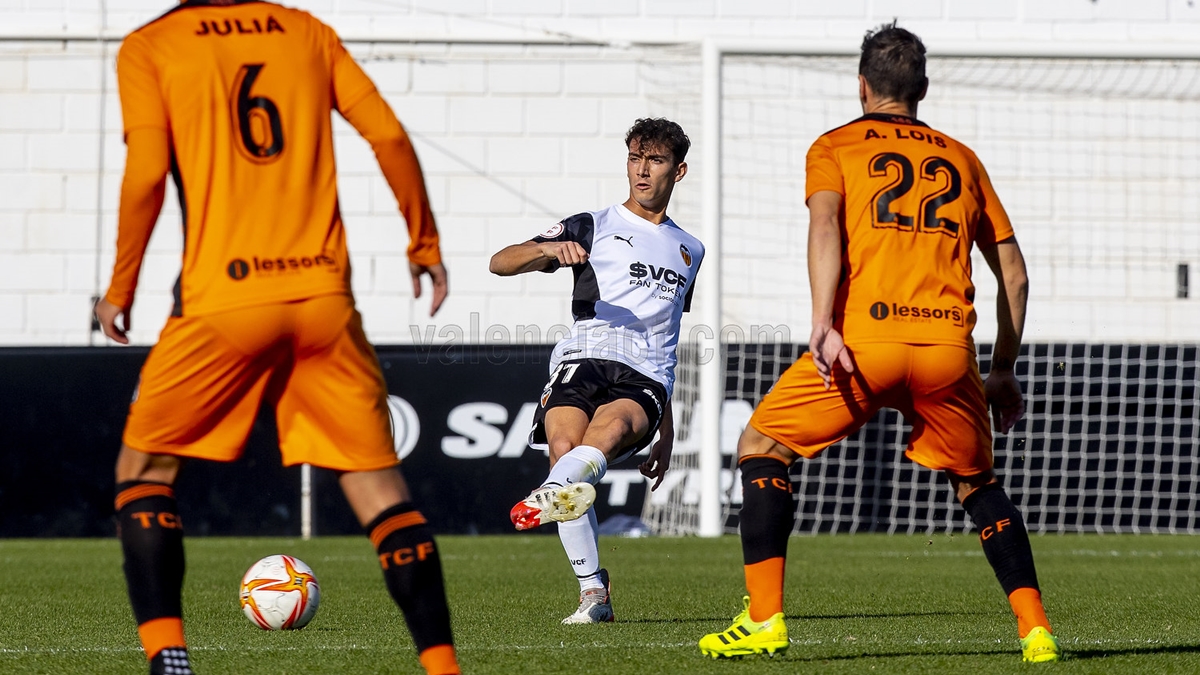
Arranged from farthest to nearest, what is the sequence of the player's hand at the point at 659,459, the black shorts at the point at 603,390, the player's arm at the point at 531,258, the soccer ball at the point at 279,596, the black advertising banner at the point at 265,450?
the black advertising banner at the point at 265,450 < the player's hand at the point at 659,459 < the black shorts at the point at 603,390 < the soccer ball at the point at 279,596 < the player's arm at the point at 531,258

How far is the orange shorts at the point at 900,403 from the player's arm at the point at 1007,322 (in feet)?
0.48

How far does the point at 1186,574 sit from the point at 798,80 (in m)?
5.74

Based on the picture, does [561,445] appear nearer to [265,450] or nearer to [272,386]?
[272,386]

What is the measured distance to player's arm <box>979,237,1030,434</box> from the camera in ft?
14.3

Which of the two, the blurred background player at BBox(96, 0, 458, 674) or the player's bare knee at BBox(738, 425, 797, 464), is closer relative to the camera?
the blurred background player at BBox(96, 0, 458, 674)

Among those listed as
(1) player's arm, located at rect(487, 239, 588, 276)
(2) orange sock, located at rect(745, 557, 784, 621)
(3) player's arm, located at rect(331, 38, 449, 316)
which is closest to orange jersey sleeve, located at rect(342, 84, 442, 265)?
(3) player's arm, located at rect(331, 38, 449, 316)

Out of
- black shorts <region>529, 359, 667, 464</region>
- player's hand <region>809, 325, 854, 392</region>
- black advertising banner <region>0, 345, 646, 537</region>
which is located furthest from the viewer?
black advertising banner <region>0, 345, 646, 537</region>

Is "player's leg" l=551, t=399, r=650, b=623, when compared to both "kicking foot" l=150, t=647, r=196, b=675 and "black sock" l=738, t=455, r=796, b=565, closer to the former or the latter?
"black sock" l=738, t=455, r=796, b=565

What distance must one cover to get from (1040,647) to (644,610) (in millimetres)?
2105

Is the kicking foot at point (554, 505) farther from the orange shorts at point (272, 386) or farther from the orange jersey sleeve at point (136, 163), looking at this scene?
the orange jersey sleeve at point (136, 163)

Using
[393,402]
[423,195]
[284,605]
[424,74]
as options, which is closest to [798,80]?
[424,74]

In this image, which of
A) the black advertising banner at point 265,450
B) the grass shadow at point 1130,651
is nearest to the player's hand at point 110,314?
the grass shadow at point 1130,651

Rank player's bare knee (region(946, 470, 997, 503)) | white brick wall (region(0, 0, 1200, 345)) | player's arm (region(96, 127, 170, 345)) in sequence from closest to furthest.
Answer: player's arm (region(96, 127, 170, 345)) → player's bare knee (region(946, 470, 997, 503)) → white brick wall (region(0, 0, 1200, 345))

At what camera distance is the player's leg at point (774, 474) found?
4223 mm
